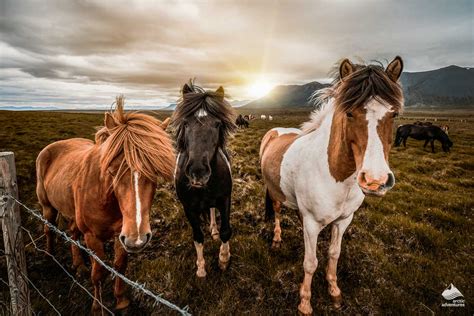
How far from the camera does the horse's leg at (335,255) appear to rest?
351 centimetres

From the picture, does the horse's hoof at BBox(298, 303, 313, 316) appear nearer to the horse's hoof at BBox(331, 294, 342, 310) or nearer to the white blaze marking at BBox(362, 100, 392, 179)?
the horse's hoof at BBox(331, 294, 342, 310)

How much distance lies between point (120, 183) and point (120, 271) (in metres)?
1.60

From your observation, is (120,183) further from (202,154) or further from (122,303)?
(122,303)

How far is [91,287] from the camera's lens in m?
3.87

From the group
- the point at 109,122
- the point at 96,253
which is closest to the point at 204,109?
the point at 109,122

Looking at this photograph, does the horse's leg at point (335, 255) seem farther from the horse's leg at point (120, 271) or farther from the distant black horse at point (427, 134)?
the distant black horse at point (427, 134)

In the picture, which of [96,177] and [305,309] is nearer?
[96,177]

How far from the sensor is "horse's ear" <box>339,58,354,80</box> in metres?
2.61

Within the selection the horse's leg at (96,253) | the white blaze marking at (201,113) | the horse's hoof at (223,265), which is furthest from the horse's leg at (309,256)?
the horse's leg at (96,253)

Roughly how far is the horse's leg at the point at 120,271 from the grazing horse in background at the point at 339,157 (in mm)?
2500

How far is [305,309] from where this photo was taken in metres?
3.37

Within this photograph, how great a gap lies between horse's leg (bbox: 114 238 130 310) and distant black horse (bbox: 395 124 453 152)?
21.9m

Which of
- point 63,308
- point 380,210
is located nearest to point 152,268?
point 63,308

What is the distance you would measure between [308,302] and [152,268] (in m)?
2.51
